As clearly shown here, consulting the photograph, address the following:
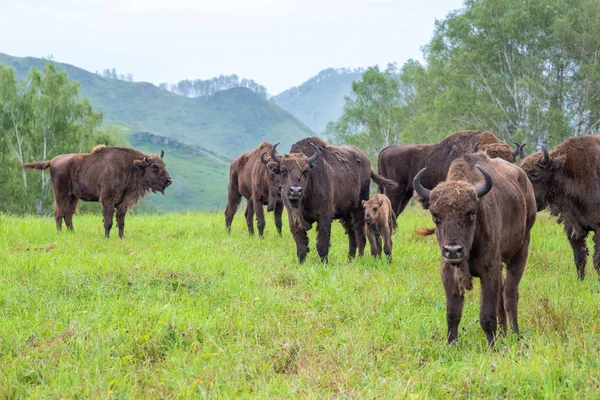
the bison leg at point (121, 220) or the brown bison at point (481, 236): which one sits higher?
the brown bison at point (481, 236)

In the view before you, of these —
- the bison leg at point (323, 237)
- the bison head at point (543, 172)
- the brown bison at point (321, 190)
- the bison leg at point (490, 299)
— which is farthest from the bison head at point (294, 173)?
the bison leg at point (490, 299)

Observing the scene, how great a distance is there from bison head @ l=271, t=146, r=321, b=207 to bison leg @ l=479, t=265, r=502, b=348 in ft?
12.9

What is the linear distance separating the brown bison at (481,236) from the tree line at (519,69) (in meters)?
28.3

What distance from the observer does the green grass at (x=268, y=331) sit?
3.96 meters

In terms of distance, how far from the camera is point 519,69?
33938 mm

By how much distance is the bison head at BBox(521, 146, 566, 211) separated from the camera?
852cm

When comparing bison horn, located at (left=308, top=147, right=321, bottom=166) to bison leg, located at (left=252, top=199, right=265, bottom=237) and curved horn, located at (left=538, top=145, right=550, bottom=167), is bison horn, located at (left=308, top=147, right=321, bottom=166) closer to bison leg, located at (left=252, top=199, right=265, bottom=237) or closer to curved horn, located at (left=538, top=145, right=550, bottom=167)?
curved horn, located at (left=538, top=145, right=550, bottom=167)

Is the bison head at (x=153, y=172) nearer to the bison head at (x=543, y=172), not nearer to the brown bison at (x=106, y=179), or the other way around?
the brown bison at (x=106, y=179)

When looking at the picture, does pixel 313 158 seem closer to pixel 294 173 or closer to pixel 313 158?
pixel 313 158

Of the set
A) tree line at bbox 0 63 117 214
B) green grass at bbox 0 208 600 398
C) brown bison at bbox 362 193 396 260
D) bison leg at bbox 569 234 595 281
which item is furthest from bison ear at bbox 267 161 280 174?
tree line at bbox 0 63 117 214

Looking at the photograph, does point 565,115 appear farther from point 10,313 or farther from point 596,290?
point 10,313

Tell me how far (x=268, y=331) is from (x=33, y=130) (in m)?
38.9

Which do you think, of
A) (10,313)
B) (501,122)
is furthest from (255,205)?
(501,122)

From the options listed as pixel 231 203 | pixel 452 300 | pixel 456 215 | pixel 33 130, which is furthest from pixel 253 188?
pixel 33 130
